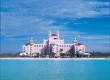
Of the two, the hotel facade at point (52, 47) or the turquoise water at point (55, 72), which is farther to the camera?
the hotel facade at point (52, 47)

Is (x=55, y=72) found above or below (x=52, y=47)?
below

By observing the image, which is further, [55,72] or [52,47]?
[52,47]

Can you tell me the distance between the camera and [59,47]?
6028 centimetres

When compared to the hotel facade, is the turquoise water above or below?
below

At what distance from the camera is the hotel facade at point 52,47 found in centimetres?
5953

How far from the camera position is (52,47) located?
59.4m

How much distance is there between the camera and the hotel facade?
5953 centimetres

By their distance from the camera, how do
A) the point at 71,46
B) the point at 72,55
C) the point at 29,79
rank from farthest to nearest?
the point at 71,46
the point at 72,55
the point at 29,79

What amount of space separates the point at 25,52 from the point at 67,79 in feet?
163

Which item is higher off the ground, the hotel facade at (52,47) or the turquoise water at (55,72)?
the hotel facade at (52,47)

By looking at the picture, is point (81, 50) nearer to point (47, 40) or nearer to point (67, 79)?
point (47, 40)

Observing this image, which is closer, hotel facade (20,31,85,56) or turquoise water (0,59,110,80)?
turquoise water (0,59,110,80)

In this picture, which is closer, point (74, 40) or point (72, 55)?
point (72, 55)

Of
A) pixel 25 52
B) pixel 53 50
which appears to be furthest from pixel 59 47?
pixel 25 52
